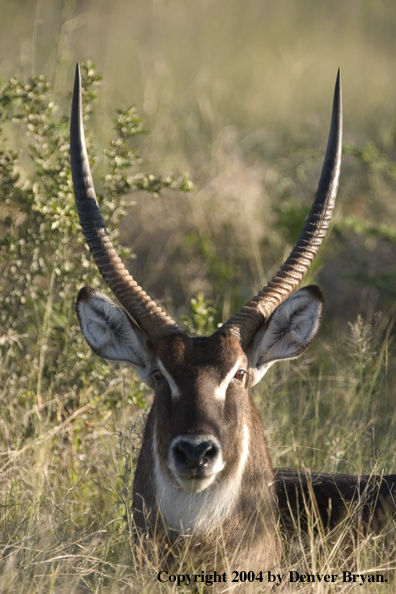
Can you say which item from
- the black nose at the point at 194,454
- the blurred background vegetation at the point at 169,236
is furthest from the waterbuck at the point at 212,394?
the blurred background vegetation at the point at 169,236

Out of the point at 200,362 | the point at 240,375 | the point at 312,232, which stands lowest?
the point at 240,375

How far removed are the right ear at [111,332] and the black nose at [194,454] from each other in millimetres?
948

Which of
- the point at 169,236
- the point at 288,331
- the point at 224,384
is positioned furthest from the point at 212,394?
the point at 169,236

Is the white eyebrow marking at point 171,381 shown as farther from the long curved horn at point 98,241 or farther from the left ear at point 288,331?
the left ear at point 288,331

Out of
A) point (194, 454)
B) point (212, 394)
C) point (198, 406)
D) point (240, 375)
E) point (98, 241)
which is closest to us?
point (194, 454)

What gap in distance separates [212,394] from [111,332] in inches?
35.5

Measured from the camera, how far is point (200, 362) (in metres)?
4.32

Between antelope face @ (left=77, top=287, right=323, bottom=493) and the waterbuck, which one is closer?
antelope face @ (left=77, top=287, right=323, bottom=493)

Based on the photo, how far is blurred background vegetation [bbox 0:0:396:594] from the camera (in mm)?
5621

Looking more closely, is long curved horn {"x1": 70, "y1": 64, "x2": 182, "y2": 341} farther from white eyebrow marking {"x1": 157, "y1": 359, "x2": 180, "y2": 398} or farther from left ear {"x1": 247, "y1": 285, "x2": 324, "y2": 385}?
left ear {"x1": 247, "y1": 285, "x2": 324, "y2": 385}

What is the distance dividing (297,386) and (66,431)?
2.62 meters

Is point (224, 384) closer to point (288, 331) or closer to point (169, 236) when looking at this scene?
point (288, 331)

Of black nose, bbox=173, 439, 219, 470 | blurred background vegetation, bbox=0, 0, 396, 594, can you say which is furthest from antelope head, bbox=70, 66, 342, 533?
blurred background vegetation, bbox=0, 0, 396, 594

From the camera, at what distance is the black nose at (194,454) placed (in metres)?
3.84
